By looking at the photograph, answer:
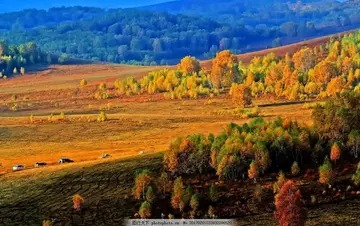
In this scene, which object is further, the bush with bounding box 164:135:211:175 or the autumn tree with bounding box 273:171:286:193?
the bush with bounding box 164:135:211:175

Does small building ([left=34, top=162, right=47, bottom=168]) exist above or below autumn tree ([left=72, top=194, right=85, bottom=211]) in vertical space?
above

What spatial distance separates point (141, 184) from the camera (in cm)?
9244

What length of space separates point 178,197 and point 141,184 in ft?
20.4

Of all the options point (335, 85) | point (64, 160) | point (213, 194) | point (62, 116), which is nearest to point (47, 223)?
point (213, 194)

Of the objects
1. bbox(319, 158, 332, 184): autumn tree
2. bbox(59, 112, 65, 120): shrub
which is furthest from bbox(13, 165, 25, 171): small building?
bbox(59, 112, 65, 120): shrub

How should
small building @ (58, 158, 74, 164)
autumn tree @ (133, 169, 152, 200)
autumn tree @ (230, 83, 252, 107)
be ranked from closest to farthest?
1. autumn tree @ (133, 169, 152, 200)
2. small building @ (58, 158, 74, 164)
3. autumn tree @ (230, 83, 252, 107)

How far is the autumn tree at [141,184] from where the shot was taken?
301ft

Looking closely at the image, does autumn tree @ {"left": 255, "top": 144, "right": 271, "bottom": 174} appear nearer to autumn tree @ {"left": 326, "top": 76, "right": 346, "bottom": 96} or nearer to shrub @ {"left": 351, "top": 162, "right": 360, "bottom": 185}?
shrub @ {"left": 351, "top": 162, "right": 360, "bottom": 185}

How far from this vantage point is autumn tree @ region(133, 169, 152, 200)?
91812mm

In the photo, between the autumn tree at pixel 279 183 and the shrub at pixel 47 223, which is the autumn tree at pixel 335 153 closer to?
the autumn tree at pixel 279 183

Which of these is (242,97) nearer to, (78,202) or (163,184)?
(163,184)

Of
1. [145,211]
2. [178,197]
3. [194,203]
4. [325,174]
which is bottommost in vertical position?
[145,211]

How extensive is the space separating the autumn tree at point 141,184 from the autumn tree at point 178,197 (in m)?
4.21

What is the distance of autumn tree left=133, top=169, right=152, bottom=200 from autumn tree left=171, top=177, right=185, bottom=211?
421 cm
